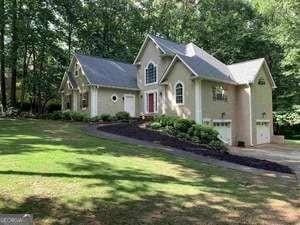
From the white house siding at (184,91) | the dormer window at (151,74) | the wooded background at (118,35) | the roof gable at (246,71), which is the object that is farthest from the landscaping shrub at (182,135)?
the wooded background at (118,35)

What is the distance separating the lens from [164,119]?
2886 centimetres

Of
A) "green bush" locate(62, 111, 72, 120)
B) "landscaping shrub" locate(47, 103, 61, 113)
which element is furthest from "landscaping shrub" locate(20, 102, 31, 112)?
"green bush" locate(62, 111, 72, 120)

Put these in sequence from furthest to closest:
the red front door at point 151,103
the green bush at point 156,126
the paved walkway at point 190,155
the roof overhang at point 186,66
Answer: the red front door at point 151,103
the roof overhang at point 186,66
the green bush at point 156,126
the paved walkway at point 190,155

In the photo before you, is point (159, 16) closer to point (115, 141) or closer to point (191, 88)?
point (191, 88)

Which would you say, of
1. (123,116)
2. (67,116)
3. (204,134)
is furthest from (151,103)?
(204,134)

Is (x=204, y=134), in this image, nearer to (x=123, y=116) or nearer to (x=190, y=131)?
(x=190, y=131)

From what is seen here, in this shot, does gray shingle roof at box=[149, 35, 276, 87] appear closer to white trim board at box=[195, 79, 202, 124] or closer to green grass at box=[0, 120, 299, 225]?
white trim board at box=[195, 79, 202, 124]

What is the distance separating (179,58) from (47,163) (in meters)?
19.6

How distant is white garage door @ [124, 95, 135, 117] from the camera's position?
124 ft

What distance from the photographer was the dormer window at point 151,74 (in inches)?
1438

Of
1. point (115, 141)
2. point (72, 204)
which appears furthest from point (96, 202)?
point (115, 141)

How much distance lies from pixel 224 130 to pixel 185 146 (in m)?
11.9

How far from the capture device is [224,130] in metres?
33.7

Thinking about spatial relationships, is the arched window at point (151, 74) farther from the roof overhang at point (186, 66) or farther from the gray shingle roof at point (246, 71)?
the gray shingle roof at point (246, 71)
